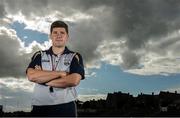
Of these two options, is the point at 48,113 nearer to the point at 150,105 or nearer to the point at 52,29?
the point at 52,29

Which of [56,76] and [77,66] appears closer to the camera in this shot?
[56,76]

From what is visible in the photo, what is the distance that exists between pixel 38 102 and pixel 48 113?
180mm

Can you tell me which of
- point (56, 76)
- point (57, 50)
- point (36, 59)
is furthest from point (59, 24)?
point (56, 76)

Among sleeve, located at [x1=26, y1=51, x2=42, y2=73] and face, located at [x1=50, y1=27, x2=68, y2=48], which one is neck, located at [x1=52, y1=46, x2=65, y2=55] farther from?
sleeve, located at [x1=26, y1=51, x2=42, y2=73]

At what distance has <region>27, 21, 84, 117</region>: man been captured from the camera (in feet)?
19.0

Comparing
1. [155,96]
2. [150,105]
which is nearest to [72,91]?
[150,105]

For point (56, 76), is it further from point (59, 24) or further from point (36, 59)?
point (59, 24)

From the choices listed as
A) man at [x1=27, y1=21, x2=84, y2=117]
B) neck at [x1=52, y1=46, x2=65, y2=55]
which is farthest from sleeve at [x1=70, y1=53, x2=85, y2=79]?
neck at [x1=52, y1=46, x2=65, y2=55]

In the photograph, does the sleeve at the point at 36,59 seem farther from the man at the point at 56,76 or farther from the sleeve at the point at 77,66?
the sleeve at the point at 77,66

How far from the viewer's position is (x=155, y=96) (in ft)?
470

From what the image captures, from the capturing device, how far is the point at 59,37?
6008mm

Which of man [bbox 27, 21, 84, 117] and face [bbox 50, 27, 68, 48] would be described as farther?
face [bbox 50, 27, 68, 48]

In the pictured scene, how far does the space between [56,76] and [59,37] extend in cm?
52

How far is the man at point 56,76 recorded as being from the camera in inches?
228
